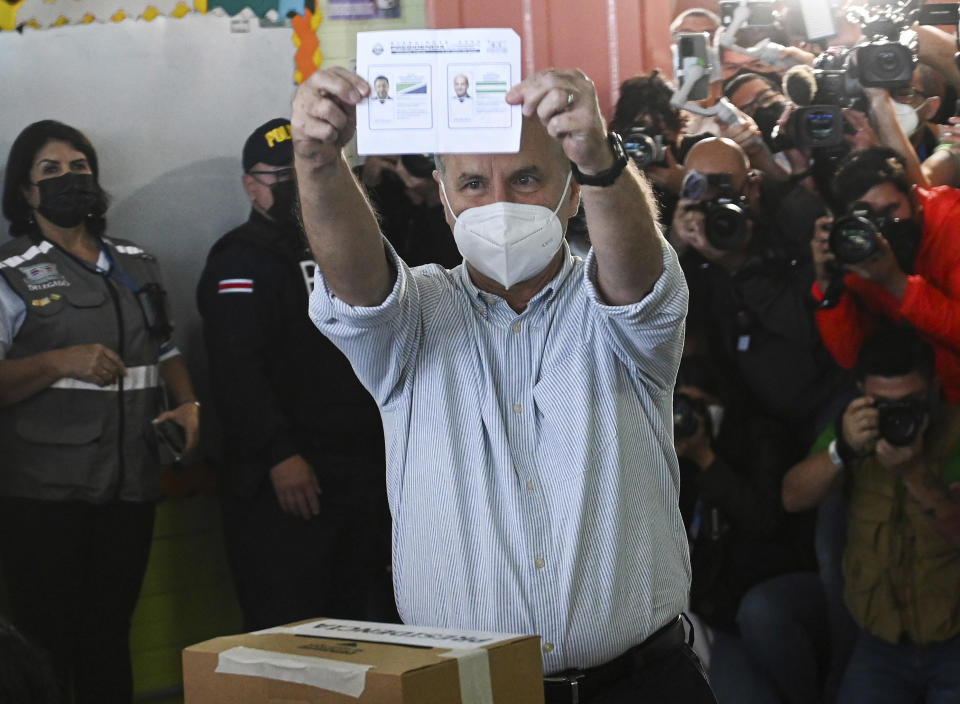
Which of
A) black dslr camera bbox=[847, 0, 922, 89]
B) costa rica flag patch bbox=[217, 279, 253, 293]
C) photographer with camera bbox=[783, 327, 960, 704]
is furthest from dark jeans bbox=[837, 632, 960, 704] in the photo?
costa rica flag patch bbox=[217, 279, 253, 293]

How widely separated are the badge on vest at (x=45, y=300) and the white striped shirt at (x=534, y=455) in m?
1.81

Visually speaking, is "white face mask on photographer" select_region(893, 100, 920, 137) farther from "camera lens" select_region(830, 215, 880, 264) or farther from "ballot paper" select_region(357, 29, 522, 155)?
"ballot paper" select_region(357, 29, 522, 155)

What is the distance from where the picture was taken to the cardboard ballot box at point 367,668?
48.7 inches

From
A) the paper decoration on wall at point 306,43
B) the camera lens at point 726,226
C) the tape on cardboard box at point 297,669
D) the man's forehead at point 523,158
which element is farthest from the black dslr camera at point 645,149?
the tape on cardboard box at point 297,669

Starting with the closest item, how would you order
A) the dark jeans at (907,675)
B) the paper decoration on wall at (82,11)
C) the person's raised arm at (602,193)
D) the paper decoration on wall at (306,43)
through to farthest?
the person's raised arm at (602,193)
the dark jeans at (907,675)
the paper decoration on wall at (82,11)
the paper decoration on wall at (306,43)

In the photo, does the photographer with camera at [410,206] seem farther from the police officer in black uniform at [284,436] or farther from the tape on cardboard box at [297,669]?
the tape on cardboard box at [297,669]

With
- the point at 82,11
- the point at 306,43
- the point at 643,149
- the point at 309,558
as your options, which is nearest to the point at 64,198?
the point at 82,11

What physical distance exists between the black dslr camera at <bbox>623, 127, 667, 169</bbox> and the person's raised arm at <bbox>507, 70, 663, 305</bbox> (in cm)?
195

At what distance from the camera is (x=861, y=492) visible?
10.4 feet

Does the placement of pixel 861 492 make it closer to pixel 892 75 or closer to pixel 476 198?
pixel 892 75

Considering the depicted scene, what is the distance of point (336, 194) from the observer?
1.63 m

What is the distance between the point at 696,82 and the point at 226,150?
154 centimetres

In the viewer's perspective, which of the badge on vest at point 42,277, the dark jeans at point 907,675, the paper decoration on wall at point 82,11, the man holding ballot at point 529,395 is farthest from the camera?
the paper decoration on wall at point 82,11

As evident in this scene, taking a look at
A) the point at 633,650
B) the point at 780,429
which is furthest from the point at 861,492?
the point at 633,650
